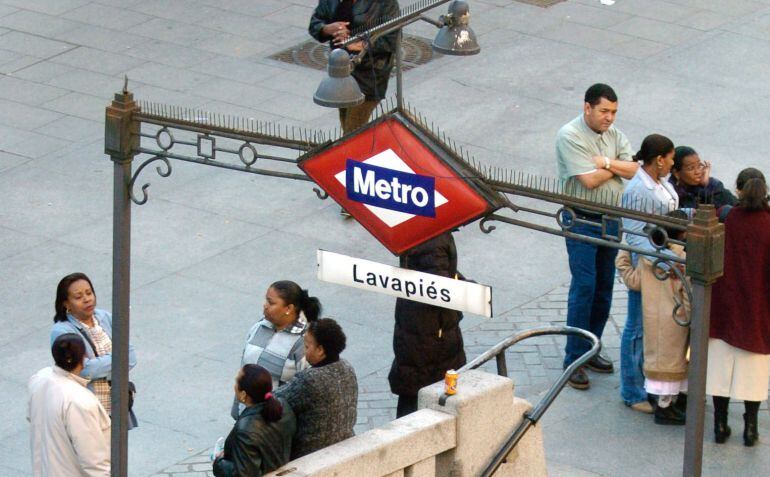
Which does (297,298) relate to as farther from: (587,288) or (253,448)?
(587,288)

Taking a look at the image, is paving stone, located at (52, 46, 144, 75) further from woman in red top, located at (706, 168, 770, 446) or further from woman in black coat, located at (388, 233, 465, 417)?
woman in red top, located at (706, 168, 770, 446)

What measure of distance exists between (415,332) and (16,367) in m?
3.15

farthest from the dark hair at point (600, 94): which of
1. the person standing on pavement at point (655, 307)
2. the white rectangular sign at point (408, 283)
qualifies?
the white rectangular sign at point (408, 283)

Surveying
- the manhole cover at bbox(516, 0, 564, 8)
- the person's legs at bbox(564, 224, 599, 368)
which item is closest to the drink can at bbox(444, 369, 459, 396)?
the person's legs at bbox(564, 224, 599, 368)

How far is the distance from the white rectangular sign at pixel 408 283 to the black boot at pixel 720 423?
3239 mm

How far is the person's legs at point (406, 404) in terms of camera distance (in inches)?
375

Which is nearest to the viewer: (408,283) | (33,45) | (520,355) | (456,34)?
(408,283)

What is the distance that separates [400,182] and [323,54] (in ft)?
31.6

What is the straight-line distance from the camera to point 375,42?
1312cm

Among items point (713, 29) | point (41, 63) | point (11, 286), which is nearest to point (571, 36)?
point (713, 29)

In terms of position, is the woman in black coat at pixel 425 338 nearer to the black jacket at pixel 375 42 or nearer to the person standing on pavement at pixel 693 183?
the person standing on pavement at pixel 693 183

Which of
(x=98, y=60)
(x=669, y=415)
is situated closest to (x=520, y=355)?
(x=669, y=415)

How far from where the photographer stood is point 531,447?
352 inches

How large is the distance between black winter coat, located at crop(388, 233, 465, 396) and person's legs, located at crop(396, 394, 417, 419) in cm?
6
